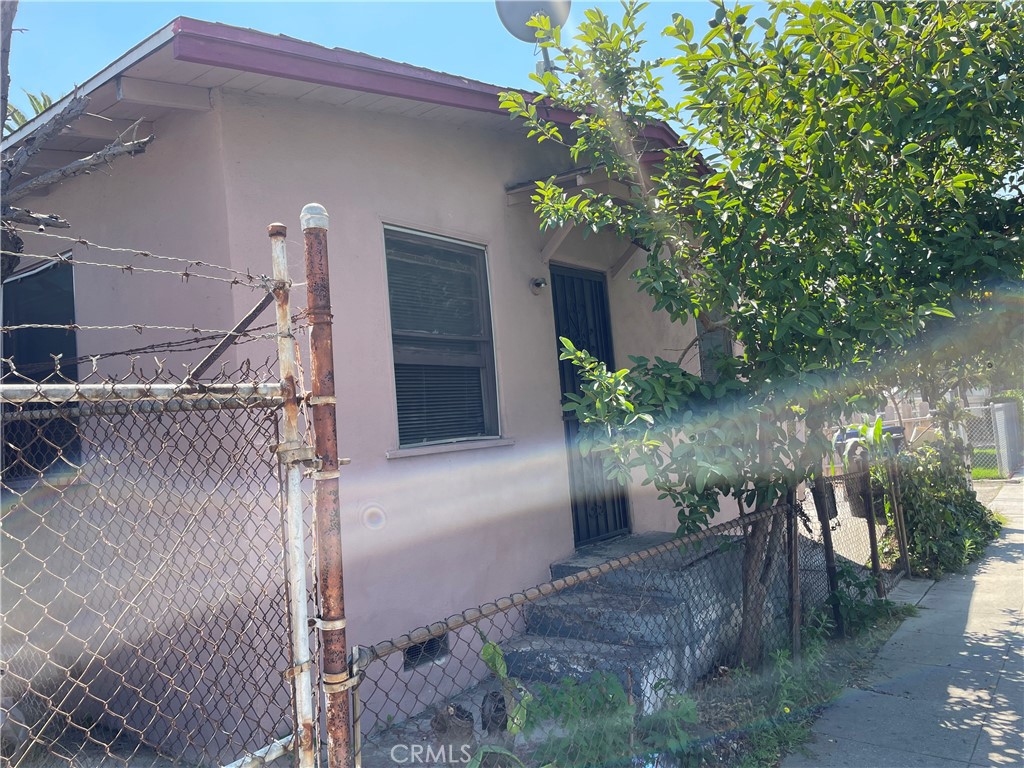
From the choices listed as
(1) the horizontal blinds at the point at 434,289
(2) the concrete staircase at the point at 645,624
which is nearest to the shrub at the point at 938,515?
(2) the concrete staircase at the point at 645,624

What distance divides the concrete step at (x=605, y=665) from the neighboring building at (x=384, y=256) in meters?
0.63

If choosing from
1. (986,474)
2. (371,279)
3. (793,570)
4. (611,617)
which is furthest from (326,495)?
(986,474)

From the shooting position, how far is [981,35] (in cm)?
362

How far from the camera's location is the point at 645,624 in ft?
15.5

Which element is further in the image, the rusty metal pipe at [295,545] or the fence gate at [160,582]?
the fence gate at [160,582]

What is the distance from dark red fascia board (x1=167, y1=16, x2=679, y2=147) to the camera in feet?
11.7

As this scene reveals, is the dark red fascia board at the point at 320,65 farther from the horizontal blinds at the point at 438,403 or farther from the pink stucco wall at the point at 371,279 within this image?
the horizontal blinds at the point at 438,403

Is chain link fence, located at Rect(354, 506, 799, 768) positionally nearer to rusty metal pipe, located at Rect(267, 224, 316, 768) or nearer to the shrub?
rusty metal pipe, located at Rect(267, 224, 316, 768)

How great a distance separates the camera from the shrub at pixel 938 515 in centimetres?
794

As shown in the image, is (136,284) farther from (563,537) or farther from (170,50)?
(563,537)

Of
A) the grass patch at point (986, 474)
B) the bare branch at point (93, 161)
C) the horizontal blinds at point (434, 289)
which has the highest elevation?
the bare branch at point (93, 161)

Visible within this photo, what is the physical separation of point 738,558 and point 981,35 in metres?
3.80

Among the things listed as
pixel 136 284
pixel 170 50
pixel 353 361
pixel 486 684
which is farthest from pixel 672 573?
pixel 170 50

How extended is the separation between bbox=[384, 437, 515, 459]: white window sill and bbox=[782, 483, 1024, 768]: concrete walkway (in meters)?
2.59
